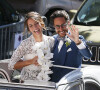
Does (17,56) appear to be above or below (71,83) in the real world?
above

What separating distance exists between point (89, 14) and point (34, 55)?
3.19 meters

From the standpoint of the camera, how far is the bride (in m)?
4.02

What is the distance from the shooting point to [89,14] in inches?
280

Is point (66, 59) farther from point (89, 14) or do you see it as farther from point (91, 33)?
point (89, 14)

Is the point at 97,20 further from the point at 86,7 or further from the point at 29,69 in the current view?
the point at 29,69

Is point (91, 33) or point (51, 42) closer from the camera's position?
point (51, 42)

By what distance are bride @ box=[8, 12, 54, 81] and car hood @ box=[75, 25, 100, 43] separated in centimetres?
182

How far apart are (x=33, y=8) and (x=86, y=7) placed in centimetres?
556

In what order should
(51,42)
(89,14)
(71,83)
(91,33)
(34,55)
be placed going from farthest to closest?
(89,14), (91,33), (51,42), (34,55), (71,83)

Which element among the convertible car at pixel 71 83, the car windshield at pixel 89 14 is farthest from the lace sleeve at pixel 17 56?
the car windshield at pixel 89 14

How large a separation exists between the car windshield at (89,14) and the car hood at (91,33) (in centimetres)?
25

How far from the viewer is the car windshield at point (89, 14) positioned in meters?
6.82

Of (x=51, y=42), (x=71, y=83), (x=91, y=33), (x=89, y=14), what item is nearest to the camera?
(x=71, y=83)

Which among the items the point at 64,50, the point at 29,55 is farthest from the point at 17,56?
the point at 64,50
